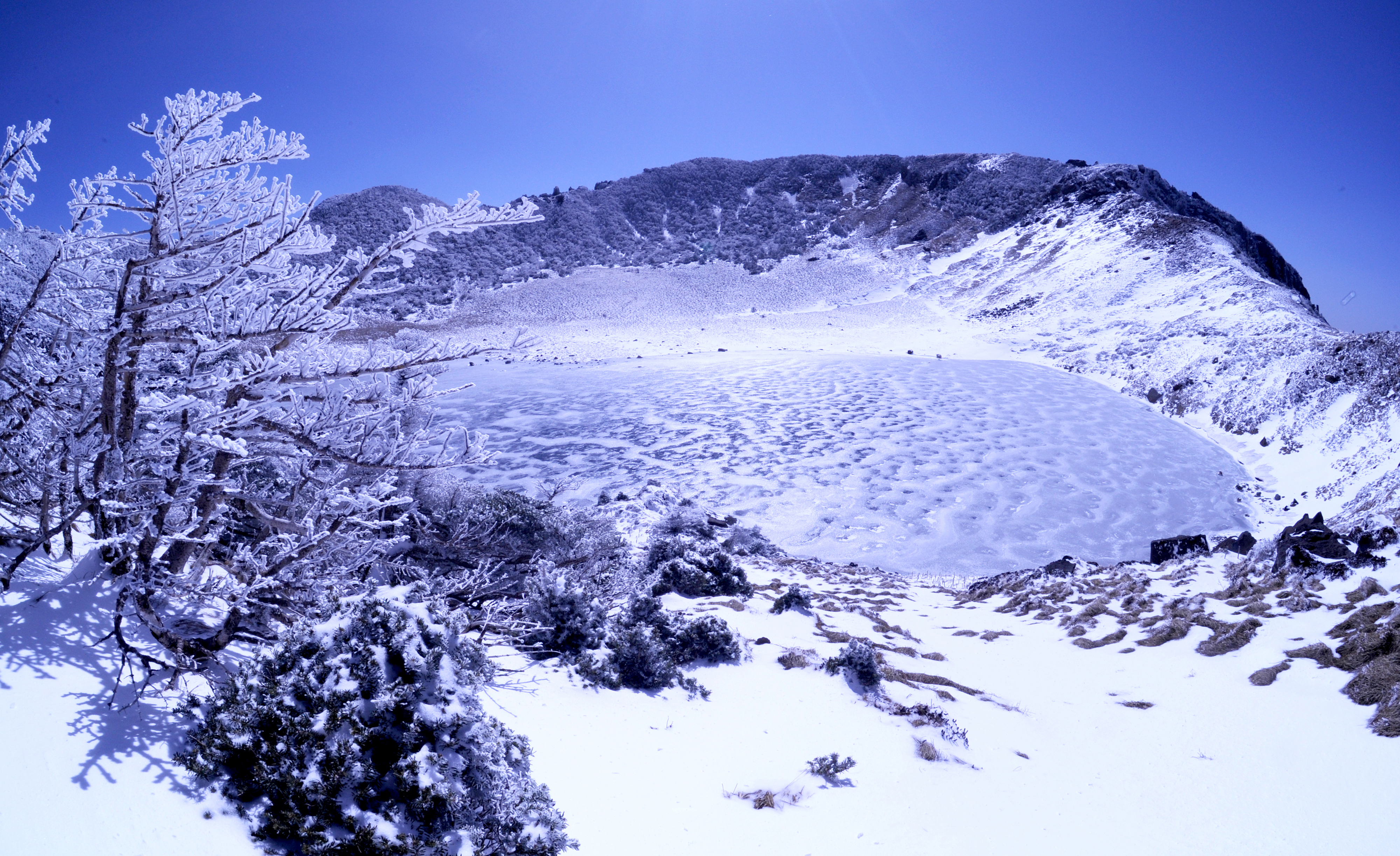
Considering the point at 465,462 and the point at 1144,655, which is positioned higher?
the point at 465,462

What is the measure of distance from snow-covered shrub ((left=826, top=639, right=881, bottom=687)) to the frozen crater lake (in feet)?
16.3

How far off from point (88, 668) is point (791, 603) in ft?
19.8

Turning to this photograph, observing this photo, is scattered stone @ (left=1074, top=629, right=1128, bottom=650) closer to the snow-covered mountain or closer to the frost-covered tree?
the snow-covered mountain

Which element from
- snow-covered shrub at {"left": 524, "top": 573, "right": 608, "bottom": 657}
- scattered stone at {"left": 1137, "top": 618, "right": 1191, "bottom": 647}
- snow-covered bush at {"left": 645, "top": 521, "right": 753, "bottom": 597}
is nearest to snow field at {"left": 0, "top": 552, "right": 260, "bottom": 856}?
snow-covered shrub at {"left": 524, "top": 573, "right": 608, "bottom": 657}

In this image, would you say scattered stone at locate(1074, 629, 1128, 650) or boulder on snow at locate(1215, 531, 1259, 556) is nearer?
scattered stone at locate(1074, 629, 1128, 650)

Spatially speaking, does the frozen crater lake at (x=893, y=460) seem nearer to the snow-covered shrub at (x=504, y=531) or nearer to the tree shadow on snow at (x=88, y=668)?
the snow-covered shrub at (x=504, y=531)

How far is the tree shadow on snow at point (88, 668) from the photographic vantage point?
2418 millimetres

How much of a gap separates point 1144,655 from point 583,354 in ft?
102

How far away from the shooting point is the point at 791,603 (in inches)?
296

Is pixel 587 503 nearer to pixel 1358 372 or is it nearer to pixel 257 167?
pixel 257 167

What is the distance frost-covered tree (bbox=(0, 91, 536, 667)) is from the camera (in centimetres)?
274

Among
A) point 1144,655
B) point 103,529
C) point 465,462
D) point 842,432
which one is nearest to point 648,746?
point 465,462

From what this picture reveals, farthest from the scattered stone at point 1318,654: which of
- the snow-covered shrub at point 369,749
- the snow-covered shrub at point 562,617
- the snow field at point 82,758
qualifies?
the snow field at point 82,758

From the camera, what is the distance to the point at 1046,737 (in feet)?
17.4
